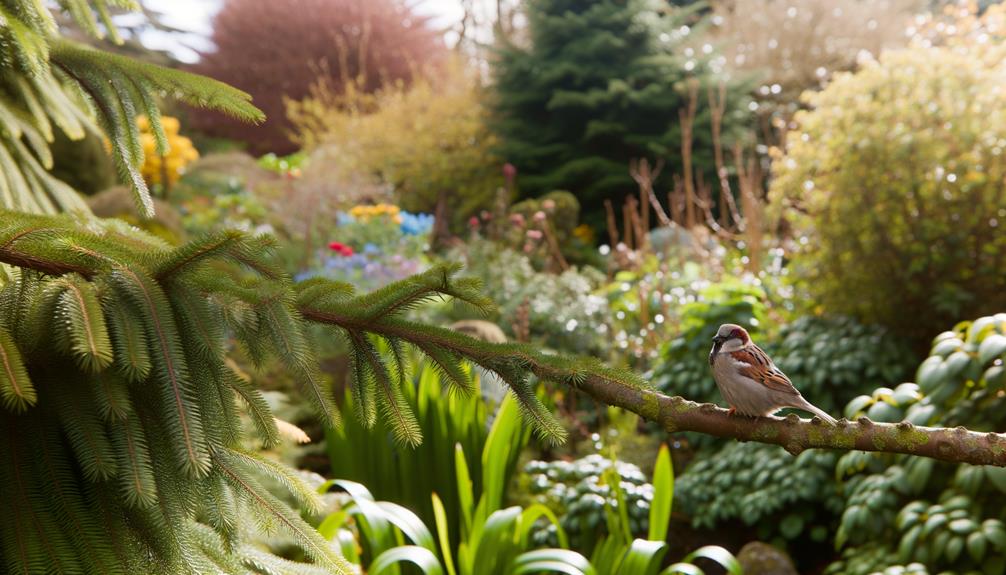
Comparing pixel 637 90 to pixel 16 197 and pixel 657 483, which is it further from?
pixel 16 197

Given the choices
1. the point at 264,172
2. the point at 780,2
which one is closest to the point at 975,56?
the point at 780,2

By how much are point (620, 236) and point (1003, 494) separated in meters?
7.36

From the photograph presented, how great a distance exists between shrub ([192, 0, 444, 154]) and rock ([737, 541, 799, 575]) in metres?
13.9

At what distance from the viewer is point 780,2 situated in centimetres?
1207

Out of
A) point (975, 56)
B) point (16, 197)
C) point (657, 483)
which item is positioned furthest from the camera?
point (975, 56)

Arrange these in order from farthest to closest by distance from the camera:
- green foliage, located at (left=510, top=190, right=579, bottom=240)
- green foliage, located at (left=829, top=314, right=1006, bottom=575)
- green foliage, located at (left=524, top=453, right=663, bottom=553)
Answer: green foliage, located at (left=510, top=190, right=579, bottom=240) → green foliage, located at (left=524, top=453, right=663, bottom=553) → green foliage, located at (left=829, top=314, right=1006, bottom=575)

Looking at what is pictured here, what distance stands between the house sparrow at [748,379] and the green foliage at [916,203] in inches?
129

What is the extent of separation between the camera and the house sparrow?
56.6 inches

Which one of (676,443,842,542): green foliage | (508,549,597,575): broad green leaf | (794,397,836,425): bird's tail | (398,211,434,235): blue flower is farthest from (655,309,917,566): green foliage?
(398,211,434,235): blue flower

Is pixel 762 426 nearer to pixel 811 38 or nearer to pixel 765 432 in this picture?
pixel 765 432

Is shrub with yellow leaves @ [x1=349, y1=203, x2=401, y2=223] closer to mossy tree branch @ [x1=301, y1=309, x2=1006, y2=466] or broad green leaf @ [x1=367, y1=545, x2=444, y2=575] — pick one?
broad green leaf @ [x1=367, y1=545, x2=444, y2=575]

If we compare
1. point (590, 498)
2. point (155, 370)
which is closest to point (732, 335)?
point (155, 370)

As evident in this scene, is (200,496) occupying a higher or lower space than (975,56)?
lower

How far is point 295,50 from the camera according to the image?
16.8 meters
